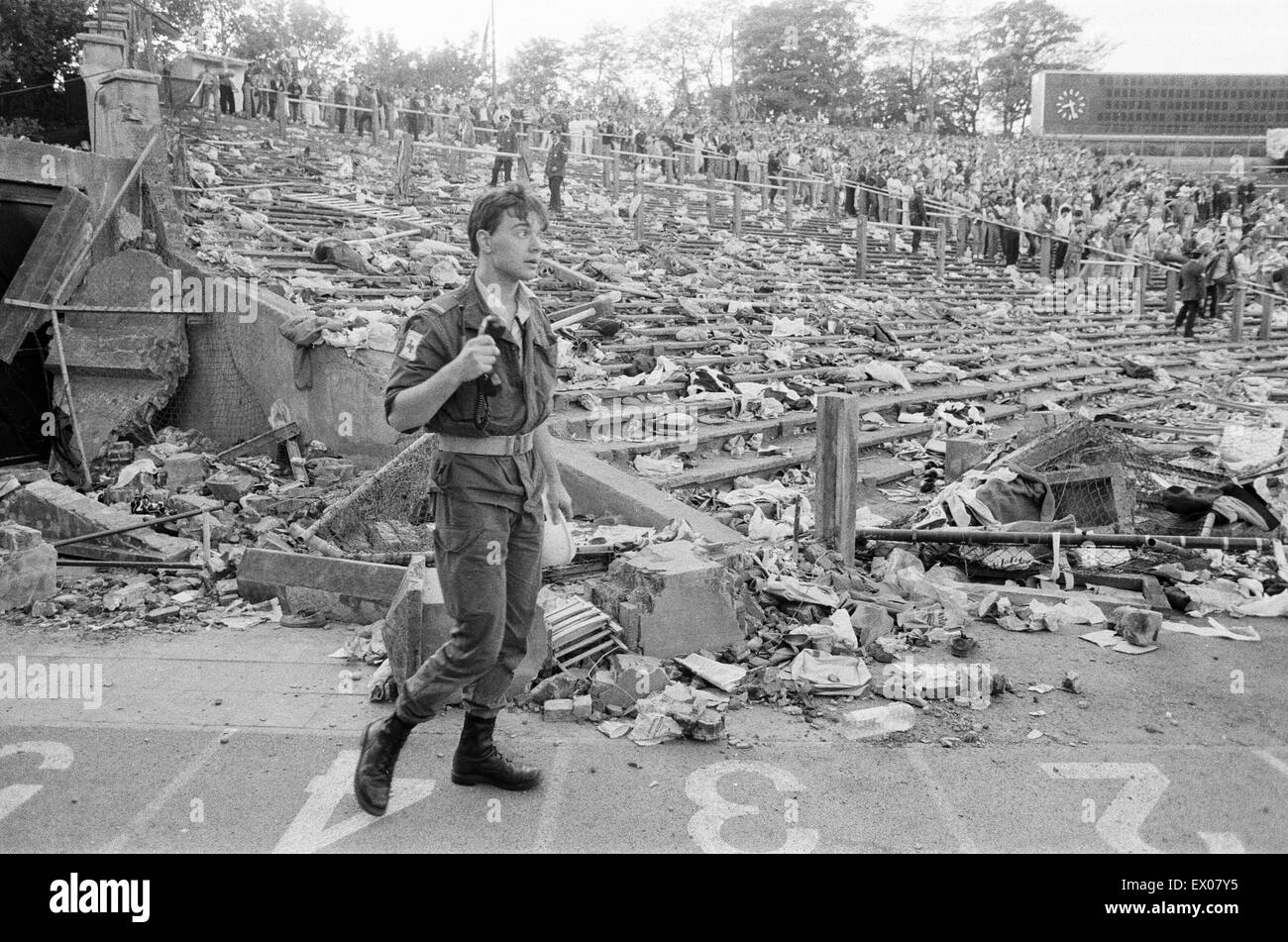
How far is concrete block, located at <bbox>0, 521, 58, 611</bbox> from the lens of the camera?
5.30 m

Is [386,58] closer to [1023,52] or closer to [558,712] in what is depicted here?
[1023,52]

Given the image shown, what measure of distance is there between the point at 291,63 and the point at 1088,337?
2034 centimetres

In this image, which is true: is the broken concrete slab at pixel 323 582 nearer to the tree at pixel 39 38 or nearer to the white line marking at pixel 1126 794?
the white line marking at pixel 1126 794


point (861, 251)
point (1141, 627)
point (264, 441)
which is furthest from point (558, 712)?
point (861, 251)

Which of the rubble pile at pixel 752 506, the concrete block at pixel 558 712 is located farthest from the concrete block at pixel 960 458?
the concrete block at pixel 558 712

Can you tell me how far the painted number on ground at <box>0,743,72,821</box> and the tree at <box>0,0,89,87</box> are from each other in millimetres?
23810

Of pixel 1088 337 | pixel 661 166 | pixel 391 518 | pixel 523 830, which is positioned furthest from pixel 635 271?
pixel 523 830

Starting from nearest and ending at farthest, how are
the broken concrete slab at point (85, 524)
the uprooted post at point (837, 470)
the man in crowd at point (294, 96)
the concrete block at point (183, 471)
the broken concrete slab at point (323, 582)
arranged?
the broken concrete slab at point (323, 582), the uprooted post at point (837, 470), the broken concrete slab at point (85, 524), the concrete block at point (183, 471), the man in crowd at point (294, 96)

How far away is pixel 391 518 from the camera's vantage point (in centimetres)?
648

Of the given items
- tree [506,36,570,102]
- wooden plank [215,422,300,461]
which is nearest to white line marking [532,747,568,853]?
wooden plank [215,422,300,461]

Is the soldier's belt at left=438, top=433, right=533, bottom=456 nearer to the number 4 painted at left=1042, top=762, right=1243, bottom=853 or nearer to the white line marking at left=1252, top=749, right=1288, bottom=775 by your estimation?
the number 4 painted at left=1042, top=762, right=1243, bottom=853

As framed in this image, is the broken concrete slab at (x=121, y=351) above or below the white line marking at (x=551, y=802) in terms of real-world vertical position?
above

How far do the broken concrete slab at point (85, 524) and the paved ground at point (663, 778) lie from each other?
5.82 feet

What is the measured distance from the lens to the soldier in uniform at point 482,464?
3.06 meters
